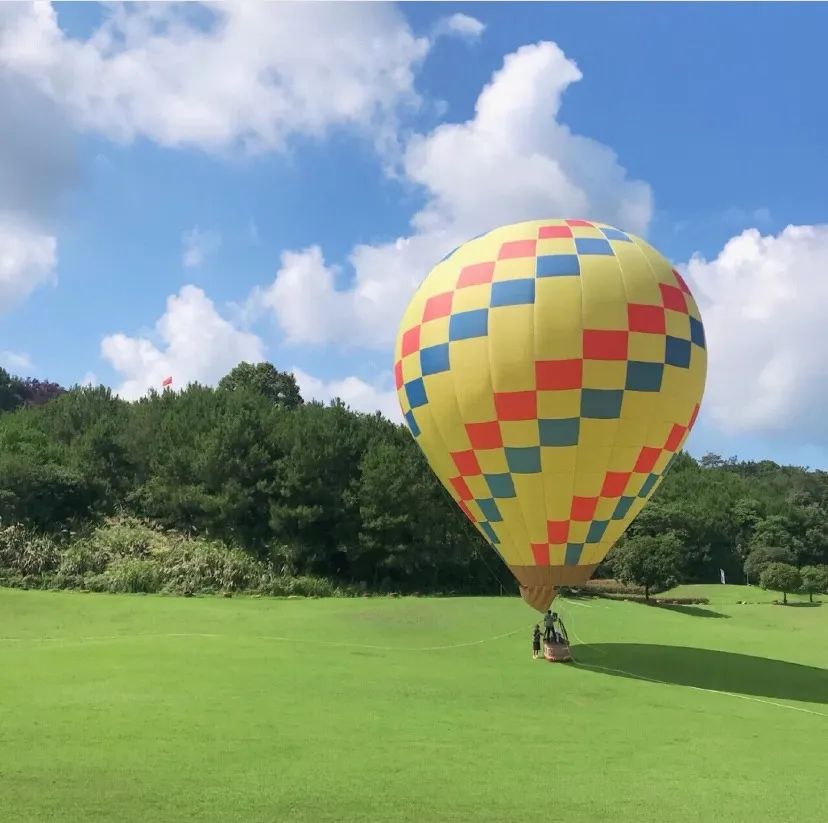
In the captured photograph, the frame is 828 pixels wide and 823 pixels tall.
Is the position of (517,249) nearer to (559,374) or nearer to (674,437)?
(559,374)

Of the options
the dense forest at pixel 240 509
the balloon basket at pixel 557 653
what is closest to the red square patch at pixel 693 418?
the balloon basket at pixel 557 653

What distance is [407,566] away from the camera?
Answer: 3067cm

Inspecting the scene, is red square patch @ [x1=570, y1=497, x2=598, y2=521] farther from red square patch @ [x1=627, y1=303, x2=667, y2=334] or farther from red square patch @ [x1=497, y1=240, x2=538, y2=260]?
red square patch @ [x1=497, y1=240, x2=538, y2=260]

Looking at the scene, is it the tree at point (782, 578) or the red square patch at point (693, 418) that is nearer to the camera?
the red square patch at point (693, 418)

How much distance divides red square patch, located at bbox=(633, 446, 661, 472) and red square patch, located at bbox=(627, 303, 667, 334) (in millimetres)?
2062

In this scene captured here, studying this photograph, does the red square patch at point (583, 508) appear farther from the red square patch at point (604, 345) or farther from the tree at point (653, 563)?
the tree at point (653, 563)

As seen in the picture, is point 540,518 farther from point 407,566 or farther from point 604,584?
point 604,584

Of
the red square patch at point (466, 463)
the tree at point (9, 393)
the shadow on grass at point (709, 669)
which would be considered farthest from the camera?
the tree at point (9, 393)

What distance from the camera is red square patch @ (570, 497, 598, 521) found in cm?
1360

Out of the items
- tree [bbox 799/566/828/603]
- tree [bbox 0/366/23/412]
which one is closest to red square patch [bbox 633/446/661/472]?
tree [bbox 799/566/828/603]

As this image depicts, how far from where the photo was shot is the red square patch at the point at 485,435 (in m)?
13.5

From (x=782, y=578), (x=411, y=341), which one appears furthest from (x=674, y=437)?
(x=782, y=578)

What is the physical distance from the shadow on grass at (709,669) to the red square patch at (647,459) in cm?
370

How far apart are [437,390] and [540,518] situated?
2907 mm
